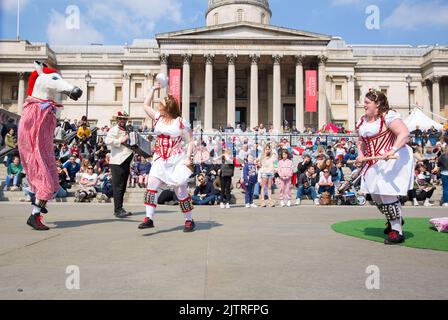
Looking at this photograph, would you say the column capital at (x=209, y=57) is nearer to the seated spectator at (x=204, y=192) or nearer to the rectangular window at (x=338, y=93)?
the rectangular window at (x=338, y=93)

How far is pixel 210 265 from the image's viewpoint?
11.5 ft

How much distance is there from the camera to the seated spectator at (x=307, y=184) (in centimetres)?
1355

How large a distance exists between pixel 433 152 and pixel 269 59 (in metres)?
28.8

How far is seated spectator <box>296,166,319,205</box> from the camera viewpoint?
13547mm

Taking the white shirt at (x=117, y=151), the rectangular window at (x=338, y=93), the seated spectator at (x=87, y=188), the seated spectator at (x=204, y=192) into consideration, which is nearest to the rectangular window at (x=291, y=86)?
the rectangular window at (x=338, y=93)

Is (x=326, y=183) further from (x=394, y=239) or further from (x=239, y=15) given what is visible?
(x=239, y=15)

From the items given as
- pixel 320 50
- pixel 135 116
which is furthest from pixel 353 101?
pixel 135 116

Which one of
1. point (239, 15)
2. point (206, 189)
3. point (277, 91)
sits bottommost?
point (206, 189)

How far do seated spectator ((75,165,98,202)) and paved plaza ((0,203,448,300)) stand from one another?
6869 mm

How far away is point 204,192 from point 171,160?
7.46m

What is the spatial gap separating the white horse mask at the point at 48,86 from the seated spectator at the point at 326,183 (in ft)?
30.8

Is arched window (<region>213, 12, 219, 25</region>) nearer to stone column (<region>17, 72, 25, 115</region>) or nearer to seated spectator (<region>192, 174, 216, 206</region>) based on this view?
stone column (<region>17, 72, 25, 115</region>)

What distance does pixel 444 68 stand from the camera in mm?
48188

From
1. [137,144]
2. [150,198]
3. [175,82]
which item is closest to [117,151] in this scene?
[137,144]
